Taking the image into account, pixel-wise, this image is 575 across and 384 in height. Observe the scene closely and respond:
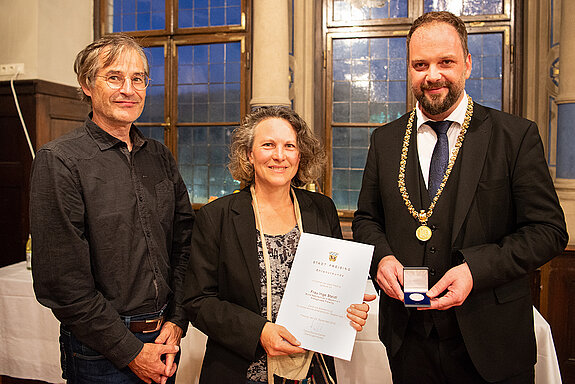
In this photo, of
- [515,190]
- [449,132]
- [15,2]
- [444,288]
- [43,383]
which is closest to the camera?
[444,288]

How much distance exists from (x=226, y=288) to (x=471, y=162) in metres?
0.91

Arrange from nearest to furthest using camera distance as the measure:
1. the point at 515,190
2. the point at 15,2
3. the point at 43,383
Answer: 1. the point at 515,190
2. the point at 43,383
3. the point at 15,2

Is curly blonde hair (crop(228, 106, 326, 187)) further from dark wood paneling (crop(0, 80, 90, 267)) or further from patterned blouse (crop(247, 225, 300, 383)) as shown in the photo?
dark wood paneling (crop(0, 80, 90, 267))

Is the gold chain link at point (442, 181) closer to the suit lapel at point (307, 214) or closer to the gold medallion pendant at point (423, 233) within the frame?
the gold medallion pendant at point (423, 233)

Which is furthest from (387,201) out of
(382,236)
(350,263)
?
(350,263)

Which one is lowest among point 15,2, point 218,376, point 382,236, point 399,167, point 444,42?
point 218,376

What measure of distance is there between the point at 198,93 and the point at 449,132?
13.0 feet

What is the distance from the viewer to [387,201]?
5.35ft

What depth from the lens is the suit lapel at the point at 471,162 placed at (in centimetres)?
148

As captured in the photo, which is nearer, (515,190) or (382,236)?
(515,190)

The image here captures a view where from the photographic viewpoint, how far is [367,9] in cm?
462

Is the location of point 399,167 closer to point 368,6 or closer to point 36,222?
point 36,222

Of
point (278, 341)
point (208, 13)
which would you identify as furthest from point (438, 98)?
point (208, 13)

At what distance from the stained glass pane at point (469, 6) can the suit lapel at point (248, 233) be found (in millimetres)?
3659
